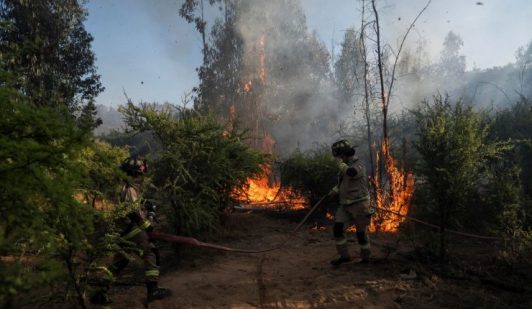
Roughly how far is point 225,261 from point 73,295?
3.87 metres

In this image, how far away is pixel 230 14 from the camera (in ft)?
124

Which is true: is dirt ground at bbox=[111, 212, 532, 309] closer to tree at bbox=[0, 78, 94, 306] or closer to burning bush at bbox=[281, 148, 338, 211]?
tree at bbox=[0, 78, 94, 306]

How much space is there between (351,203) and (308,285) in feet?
5.76

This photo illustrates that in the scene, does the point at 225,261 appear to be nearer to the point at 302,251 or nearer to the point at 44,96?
the point at 302,251

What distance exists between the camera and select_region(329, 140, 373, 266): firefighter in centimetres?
666

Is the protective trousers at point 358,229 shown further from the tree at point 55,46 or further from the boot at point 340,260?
the tree at point 55,46

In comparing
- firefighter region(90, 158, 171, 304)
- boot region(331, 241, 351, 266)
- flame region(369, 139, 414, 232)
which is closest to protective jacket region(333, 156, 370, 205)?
boot region(331, 241, 351, 266)

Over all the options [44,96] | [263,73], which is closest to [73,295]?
[44,96]

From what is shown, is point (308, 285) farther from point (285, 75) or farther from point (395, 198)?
point (285, 75)

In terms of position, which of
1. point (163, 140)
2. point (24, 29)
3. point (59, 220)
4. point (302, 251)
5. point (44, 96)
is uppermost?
point (24, 29)

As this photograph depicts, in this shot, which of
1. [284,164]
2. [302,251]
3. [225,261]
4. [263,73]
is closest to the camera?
[225,261]

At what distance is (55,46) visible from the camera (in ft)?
61.0

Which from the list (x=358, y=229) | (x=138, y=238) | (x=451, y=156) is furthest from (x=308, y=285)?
(x=451, y=156)

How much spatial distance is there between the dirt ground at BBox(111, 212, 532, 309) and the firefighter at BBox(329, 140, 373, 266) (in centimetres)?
30
